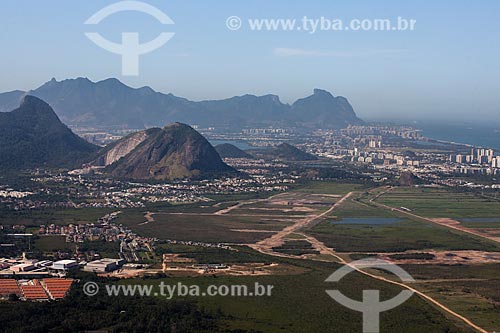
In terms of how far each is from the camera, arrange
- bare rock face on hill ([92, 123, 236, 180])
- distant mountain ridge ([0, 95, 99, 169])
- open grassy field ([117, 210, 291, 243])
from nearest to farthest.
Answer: open grassy field ([117, 210, 291, 243]), bare rock face on hill ([92, 123, 236, 180]), distant mountain ridge ([0, 95, 99, 169])

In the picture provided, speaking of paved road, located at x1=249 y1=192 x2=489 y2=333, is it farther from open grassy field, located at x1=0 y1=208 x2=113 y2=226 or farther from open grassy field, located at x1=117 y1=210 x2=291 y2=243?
open grassy field, located at x1=0 y1=208 x2=113 y2=226

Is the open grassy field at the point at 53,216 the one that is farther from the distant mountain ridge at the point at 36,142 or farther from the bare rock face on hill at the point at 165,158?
the distant mountain ridge at the point at 36,142

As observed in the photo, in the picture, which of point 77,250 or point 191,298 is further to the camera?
point 77,250

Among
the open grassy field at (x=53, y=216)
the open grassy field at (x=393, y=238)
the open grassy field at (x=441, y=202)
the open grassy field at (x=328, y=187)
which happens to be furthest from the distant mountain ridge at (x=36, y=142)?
the open grassy field at (x=393, y=238)

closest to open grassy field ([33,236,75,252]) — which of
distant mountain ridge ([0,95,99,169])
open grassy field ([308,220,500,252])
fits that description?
open grassy field ([308,220,500,252])

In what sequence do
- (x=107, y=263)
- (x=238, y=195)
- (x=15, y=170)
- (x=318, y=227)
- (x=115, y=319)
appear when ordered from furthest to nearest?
1. (x=15, y=170)
2. (x=238, y=195)
3. (x=318, y=227)
4. (x=107, y=263)
5. (x=115, y=319)

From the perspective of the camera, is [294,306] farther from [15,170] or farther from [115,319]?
[15,170]

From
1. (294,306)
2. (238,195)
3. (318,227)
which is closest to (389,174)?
(238,195)

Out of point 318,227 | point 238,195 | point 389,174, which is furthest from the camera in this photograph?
point 389,174

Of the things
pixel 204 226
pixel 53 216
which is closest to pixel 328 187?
pixel 204 226
